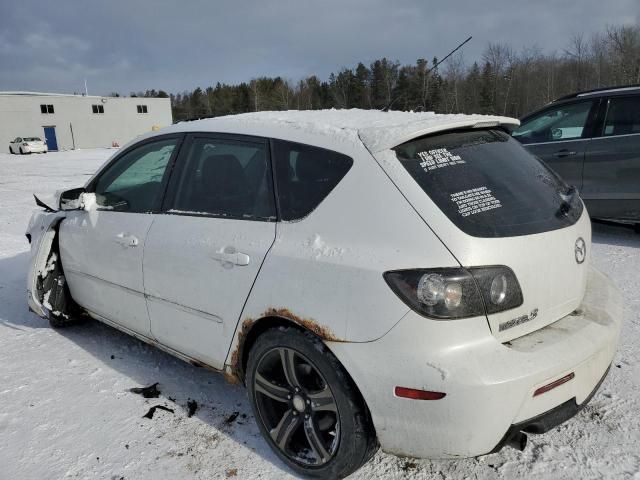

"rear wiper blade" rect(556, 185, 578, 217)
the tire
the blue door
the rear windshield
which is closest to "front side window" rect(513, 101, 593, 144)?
"rear wiper blade" rect(556, 185, 578, 217)

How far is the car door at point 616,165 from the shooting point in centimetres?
564

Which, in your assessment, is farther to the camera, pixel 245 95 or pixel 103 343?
pixel 245 95

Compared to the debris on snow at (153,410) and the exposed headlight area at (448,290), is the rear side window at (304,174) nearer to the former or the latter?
the exposed headlight area at (448,290)

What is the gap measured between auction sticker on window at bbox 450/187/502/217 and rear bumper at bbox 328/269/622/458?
448mm

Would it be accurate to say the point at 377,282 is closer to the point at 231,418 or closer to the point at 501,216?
the point at 501,216

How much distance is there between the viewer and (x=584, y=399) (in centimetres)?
216

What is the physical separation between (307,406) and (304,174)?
108 centimetres

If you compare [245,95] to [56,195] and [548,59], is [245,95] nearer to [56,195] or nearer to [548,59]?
[548,59]

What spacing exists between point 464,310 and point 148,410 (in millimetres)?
2007

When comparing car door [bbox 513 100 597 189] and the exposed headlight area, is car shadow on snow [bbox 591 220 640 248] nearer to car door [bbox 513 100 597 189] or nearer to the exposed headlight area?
car door [bbox 513 100 597 189]

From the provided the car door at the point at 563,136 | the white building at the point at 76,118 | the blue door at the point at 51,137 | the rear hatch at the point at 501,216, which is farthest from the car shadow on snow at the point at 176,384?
the blue door at the point at 51,137

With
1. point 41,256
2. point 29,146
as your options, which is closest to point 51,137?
point 29,146

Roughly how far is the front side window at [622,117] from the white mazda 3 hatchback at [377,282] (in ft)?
12.6

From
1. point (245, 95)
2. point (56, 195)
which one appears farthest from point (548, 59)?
point (56, 195)
